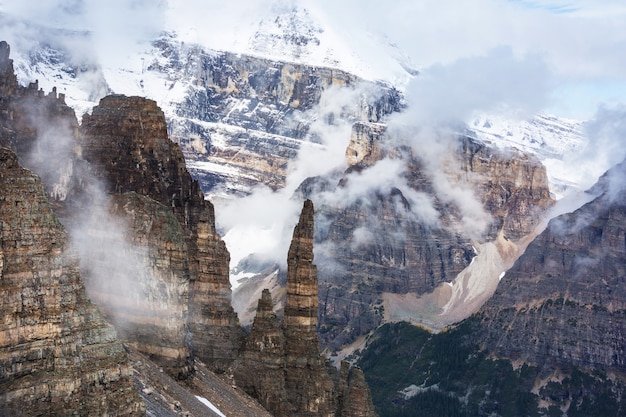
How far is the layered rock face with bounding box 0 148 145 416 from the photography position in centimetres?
4400

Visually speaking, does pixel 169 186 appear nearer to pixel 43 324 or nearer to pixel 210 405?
pixel 210 405

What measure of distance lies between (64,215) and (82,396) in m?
30.3

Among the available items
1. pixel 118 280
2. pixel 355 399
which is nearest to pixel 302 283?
pixel 355 399

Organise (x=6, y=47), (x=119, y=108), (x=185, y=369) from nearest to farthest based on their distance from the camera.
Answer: (x=185, y=369) < (x=119, y=108) < (x=6, y=47)

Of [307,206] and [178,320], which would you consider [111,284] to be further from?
[307,206]

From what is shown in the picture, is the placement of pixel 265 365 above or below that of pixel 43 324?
below

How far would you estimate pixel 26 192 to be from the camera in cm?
4569

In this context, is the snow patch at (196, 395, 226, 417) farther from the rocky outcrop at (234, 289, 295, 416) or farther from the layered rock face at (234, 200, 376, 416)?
the layered rock face at (234, 200, 376, 416)

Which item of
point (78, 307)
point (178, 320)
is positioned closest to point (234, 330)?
point (178, 320)

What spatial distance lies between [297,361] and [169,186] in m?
15.8

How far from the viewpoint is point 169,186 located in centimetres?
9544

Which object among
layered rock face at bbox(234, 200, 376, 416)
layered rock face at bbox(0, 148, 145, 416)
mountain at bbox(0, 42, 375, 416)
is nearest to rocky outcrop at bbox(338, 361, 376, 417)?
layered rock face at bbox(234, 200, 376, 416)

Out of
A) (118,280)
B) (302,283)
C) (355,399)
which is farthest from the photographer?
(302,283)

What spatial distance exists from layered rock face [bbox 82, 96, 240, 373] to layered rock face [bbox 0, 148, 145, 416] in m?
43.2
